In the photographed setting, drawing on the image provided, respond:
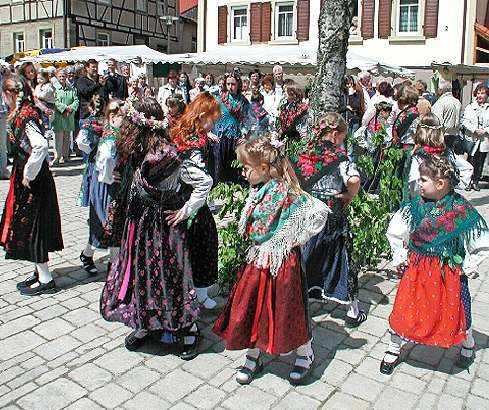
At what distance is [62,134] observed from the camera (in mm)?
11344

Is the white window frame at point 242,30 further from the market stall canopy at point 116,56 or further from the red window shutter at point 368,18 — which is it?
the market stall canopy at point 116,56

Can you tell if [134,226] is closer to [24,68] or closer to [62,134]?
[24,68]

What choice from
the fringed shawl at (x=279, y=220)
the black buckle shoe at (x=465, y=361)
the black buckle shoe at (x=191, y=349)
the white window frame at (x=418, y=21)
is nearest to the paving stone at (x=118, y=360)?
the black buckle shoe at (x=191, y=349)

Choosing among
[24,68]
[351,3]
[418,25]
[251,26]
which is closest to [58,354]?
[351,3]

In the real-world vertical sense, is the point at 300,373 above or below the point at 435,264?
below

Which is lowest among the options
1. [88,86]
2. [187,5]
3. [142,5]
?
[88,86]

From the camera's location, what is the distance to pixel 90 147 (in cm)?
507

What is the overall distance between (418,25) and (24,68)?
1501 cm

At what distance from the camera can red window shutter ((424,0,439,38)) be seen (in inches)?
785

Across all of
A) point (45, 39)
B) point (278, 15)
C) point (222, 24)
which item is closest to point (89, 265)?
point (278, 15)

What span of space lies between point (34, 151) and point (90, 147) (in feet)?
2.37

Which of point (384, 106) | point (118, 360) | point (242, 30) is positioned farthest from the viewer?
point (242, 30)

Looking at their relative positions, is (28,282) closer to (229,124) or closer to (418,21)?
(229,124)

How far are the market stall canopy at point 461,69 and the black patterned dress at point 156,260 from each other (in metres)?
15.5
